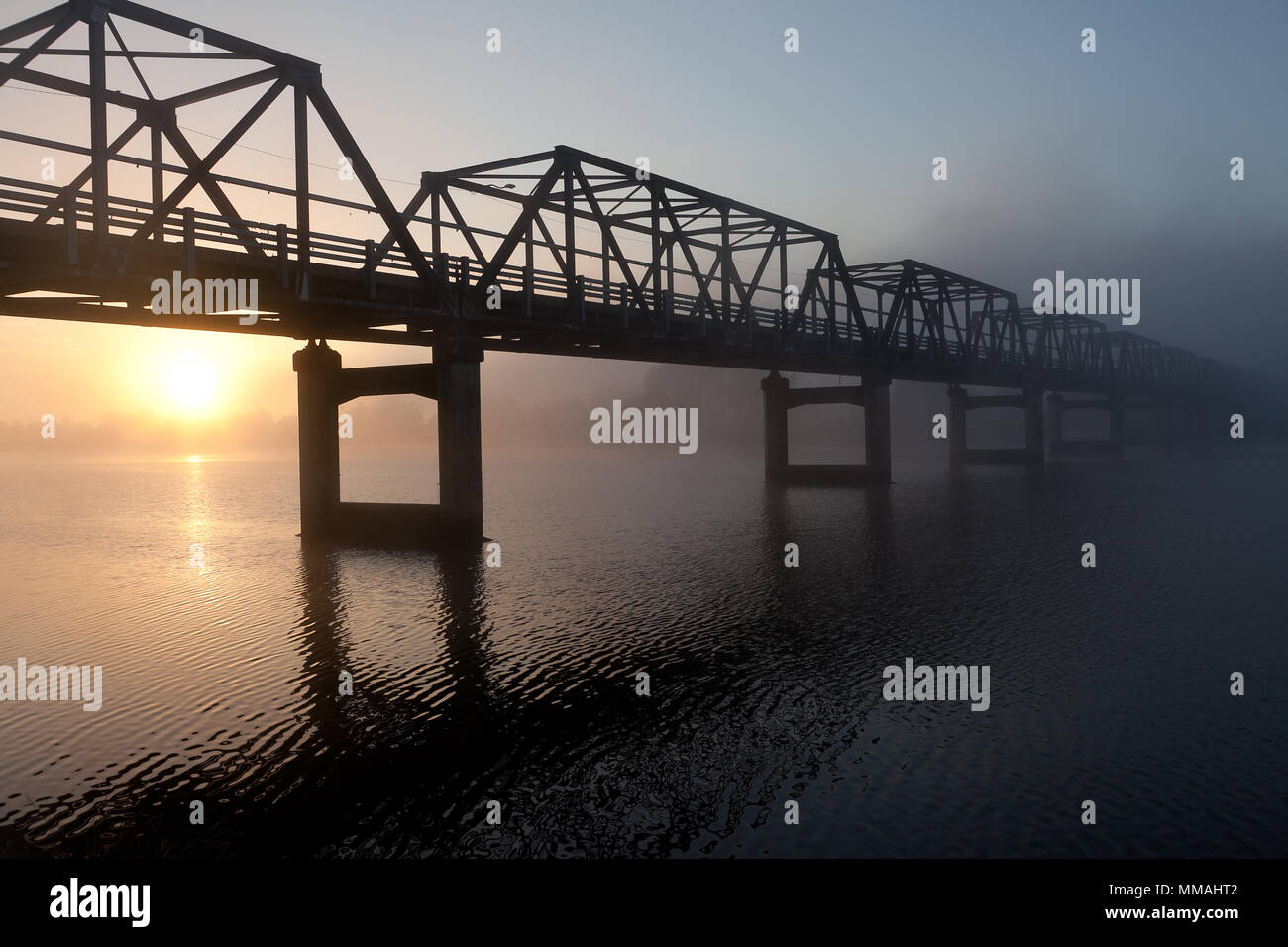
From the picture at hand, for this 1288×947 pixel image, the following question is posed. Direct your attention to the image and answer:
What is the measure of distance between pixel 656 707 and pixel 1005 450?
344 feet

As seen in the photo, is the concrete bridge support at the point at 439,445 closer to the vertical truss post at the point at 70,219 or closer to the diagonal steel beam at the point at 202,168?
the diagonal steel beam at the point at 202,168

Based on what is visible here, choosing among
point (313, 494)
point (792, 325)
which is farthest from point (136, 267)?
point (792, 325)

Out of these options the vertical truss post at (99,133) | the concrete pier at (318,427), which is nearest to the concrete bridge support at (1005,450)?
the concrete pier at (318,427)

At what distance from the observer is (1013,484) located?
236ft

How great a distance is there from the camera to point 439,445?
Answer: 33.0 meters

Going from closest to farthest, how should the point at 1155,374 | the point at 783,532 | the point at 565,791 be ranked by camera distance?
the point at 565,791 → the point at 783,532 → the point at 1155,374

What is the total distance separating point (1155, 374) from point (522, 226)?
487 ft

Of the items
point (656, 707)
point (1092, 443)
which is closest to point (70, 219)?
point (656, 707)

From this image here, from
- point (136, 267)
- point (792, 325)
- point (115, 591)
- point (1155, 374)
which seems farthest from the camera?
point (1155, 374)

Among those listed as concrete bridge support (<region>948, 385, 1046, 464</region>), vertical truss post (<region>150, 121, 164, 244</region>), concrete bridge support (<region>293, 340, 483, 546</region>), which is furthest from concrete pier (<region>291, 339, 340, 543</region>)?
concrete bridge support (<region>948, 385, 1046, 464</region>)

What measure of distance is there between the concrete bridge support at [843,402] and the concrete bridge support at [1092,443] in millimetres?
79456

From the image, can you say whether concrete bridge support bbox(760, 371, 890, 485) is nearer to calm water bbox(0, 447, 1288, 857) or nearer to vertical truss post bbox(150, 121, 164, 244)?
calm water bbox(0, 447, 1288, 857)

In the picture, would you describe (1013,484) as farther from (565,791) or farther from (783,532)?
(565,791)

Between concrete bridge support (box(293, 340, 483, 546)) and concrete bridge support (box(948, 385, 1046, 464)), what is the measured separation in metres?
80.6
